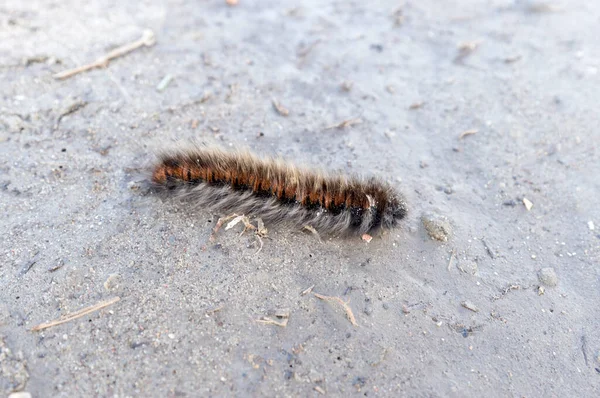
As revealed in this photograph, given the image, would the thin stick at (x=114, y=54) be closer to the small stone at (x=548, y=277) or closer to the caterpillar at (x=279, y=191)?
the caterpillar at (x=279, y=191)

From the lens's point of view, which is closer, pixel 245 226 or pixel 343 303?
pixel 343 303

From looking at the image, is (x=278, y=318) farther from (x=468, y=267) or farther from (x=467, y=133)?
(x=467, y=133)

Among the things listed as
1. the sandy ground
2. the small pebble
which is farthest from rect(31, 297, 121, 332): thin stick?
the small pebble

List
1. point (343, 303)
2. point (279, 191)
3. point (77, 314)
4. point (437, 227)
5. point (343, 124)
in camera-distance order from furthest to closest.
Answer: point (343, 124)
point (437, 227)
point (279, 191)
point (343, 303)
point (77, 314)

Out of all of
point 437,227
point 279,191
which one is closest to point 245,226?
point 279,191

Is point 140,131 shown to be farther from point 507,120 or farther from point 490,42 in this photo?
point 490,42

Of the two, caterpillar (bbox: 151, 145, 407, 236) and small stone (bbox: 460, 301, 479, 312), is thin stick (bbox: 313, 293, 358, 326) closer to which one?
caterpillar (bbox: 151, 145, 407, 236)

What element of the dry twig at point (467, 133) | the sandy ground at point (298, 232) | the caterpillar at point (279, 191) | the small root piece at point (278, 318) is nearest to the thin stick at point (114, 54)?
the sandy ground at point (298, 232)
